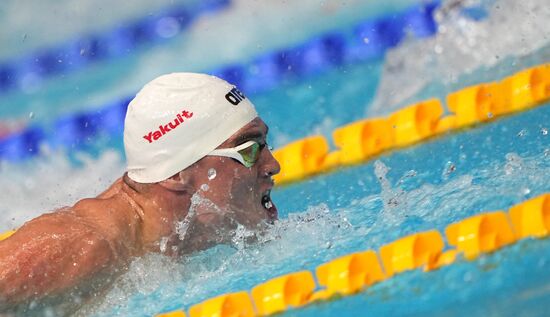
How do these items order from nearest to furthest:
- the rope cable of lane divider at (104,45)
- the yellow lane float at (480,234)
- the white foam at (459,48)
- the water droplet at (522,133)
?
the yellow lane float at (480,234), the water droplet at (522,133), the white foam at (459,48), the rope cable of lane divider at (104,45)

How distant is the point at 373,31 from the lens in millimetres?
5199

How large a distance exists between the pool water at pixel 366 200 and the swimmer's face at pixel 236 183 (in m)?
0.09

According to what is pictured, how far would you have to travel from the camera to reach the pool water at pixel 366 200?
2748 millimetres

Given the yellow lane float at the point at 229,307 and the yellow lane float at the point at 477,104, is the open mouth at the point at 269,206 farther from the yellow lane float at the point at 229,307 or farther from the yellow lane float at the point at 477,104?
the yellow lane float at the point at 477,104

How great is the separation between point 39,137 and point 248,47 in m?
1.18

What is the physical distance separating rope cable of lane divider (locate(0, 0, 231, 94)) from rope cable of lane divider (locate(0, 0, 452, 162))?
415 mm

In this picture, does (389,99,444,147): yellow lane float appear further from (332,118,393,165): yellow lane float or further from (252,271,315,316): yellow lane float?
(252,271,315,316): yellow lane float

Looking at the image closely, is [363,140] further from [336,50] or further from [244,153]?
[244,153]

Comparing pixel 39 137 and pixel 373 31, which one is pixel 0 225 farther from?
pixel 373 31

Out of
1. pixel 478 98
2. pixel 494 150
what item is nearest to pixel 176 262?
pixel 494 150

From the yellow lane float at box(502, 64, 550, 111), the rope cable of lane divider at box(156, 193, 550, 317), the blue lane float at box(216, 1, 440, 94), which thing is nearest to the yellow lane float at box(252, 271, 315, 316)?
the rope cable of lane divider at box(156, 193, 550, 317)

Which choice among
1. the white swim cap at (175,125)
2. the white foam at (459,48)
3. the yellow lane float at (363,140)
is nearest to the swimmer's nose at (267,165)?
the white swim cap at (175,125)

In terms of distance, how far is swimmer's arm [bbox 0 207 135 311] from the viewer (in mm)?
2779

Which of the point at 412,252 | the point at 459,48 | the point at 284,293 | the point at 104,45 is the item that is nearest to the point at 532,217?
the point at 412,252
